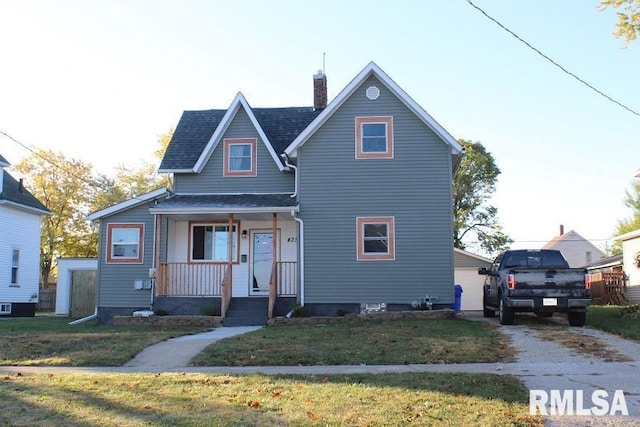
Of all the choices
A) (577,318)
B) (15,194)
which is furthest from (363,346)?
(15,194)

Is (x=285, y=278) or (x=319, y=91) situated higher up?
(x=319, y=91)

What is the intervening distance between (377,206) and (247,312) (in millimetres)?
4973

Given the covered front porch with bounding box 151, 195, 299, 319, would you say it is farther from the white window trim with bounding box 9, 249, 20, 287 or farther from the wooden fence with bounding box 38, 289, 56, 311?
the wooden fence with bounding box 38, 289, 56, 311

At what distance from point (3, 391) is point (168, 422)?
3052 mm

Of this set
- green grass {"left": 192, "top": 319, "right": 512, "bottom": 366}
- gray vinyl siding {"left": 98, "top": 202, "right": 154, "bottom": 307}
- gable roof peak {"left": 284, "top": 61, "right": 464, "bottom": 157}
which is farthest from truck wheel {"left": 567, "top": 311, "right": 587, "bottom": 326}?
gray vinyl siding {"left": 98, "top": 202, "right": 154, "bottom": 307}

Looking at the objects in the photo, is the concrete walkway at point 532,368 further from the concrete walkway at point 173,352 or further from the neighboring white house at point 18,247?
the neighboring white house at point 18,247

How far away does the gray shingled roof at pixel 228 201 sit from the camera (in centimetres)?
1862

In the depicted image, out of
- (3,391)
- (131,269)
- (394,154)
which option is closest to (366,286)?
(394,154)

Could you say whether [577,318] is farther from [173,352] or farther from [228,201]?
[228,201]

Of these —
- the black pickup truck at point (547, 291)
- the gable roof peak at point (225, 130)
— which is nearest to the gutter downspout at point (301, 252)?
the gable roof peak at point (225, 130)

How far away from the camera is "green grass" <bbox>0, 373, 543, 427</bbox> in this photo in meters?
6.46

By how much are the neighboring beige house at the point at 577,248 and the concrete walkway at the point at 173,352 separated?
56.8 meters

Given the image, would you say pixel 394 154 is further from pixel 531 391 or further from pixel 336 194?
pixel 531 391

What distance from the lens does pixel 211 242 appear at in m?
20.3
